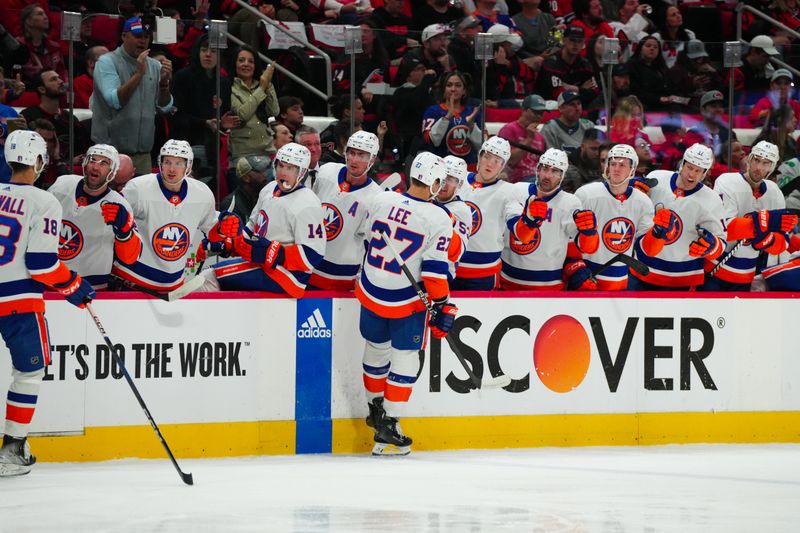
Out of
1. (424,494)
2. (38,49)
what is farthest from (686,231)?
(38,49)

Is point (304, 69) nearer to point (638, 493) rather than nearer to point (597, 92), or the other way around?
point (597, 92)

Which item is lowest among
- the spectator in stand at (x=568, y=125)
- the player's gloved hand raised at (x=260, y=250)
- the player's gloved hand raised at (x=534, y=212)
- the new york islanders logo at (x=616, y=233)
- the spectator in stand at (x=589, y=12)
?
the player's gloved hand raised at (x=260, y=250)

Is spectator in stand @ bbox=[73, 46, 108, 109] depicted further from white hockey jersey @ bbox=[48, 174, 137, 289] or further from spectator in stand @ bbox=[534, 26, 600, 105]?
spectator in stand @ bbox=[534, 26, 600, 105]

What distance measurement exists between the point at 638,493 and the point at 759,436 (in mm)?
1810

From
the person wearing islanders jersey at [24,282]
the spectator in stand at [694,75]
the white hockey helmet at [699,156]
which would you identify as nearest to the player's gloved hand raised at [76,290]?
the person wearing islanders jersey at [24,282]

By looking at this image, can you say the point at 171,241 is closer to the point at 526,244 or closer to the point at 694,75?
the point at 526,244

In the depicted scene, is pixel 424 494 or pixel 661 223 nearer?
pixel 424 494

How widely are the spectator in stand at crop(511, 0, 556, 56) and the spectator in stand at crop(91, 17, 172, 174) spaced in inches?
93.3

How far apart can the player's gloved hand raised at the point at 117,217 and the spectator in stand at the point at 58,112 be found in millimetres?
543

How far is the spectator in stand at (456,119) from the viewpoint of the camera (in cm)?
768

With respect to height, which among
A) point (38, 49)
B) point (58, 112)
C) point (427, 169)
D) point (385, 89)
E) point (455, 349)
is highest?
point (38, 49)

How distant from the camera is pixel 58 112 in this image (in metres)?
6.81

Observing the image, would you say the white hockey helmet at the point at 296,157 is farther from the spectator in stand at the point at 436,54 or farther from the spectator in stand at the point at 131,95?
the spectator in stand at the point at 436,54

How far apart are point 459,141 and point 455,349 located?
1.62 m
